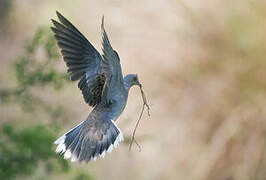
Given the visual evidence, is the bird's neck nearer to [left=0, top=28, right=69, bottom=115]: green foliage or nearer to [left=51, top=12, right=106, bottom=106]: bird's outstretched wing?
[left=51, top=12, right=106, bottom=106]: bird's outstretched wing

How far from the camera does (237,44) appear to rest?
761cm

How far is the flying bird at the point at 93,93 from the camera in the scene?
153 inches

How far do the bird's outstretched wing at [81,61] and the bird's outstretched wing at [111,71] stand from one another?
17cm

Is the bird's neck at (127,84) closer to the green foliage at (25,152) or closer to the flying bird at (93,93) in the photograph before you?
the flying bird at (93,93)

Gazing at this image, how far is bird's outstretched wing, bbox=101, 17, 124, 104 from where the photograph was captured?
3625mm

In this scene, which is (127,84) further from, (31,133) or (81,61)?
(31,133)

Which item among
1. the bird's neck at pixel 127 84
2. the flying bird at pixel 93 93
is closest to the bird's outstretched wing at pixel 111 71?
the flying bird at pixel 93 93

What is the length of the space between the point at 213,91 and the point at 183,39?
1.99ft

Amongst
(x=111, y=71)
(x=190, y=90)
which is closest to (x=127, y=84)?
(x=111, y=71)

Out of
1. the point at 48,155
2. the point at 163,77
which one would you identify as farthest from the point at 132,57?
the point at 48,155

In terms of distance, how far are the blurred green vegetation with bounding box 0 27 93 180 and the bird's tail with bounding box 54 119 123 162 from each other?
147 cm

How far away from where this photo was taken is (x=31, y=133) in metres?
5.62

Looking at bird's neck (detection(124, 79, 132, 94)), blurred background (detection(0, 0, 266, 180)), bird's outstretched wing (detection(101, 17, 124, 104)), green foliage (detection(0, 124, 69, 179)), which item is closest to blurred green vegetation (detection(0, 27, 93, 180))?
green foliage (detection(0, 124, 69, 179))

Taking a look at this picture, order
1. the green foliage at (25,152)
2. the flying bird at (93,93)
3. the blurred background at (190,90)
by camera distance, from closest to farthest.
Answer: the flying bird at (93,93)
the green foliage at (25,152)
the blurred background at (190,90)
